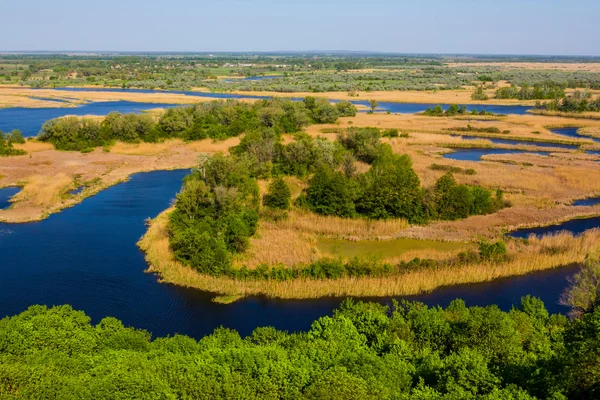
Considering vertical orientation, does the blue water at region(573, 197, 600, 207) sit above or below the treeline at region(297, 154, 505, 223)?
below

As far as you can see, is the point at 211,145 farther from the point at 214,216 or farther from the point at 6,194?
the point at 214,216

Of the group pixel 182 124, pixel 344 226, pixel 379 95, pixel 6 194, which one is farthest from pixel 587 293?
pixel 379 95

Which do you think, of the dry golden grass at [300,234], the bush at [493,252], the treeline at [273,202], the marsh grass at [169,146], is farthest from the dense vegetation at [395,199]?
the marsh grass at [169,146]

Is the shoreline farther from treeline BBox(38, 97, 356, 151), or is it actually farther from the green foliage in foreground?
the green foliage in foreground

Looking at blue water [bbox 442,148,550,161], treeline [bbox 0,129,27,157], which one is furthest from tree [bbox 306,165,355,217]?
treeline [bbox 0,129,27,157]

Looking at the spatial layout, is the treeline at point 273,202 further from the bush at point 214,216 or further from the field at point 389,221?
the field at point 389,221
